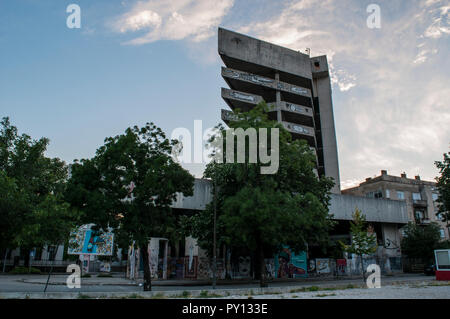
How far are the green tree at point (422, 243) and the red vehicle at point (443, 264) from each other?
63.6 feet

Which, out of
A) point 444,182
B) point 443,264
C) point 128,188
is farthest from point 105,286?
point 444,182

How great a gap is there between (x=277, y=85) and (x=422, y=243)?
29.4 metres

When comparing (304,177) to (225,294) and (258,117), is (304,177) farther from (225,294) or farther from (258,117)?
(225,294)

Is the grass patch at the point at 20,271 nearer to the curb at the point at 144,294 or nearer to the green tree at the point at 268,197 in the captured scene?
the green tree at the point at 268,197

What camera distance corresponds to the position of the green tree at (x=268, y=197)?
19.0 meters

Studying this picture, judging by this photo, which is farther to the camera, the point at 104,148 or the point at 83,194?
the point at 104,148

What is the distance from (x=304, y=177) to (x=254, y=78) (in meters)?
31.8

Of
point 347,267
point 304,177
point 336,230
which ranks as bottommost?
point 347,267

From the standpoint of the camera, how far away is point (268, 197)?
1930 cm

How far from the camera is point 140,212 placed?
19.3 m

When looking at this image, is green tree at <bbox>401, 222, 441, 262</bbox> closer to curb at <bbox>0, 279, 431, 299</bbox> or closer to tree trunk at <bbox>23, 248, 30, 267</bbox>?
curb at <bbox>0, 279, 431, 299</bbox>

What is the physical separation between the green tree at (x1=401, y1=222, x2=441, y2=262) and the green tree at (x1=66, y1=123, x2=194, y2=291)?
114 feet

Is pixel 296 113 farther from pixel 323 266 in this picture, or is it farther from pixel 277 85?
pixel 323 266
